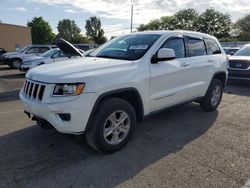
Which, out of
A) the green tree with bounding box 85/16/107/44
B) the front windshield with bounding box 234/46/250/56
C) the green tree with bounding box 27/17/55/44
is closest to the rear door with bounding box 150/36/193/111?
the front windshield with bounding box 234/46/250/56

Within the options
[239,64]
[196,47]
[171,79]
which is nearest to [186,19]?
[239,64]

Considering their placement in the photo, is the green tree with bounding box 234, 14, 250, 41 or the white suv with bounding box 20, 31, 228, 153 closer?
the white suv with bounding box 20, 31, 228, 153

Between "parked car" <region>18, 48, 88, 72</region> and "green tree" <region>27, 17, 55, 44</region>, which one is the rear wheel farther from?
"green tree" <region>27, 17, 55, 44</region>

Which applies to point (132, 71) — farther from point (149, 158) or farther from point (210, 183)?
point (210, 183)

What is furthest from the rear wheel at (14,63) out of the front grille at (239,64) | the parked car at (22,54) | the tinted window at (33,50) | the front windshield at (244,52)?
the front windshield at (244,52)

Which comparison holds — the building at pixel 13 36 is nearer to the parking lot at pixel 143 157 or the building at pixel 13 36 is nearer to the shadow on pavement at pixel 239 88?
the shadow on pavement at pixel 239 88

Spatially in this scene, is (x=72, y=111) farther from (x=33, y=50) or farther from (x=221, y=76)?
(x=33, y=50)

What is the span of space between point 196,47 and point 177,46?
0.70m

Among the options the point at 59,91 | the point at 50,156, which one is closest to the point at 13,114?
the point at 50,156

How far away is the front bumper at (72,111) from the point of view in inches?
122

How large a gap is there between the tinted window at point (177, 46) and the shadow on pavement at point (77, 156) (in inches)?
54.9

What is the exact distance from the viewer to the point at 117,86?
3438 mm

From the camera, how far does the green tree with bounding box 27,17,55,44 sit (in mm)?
70375

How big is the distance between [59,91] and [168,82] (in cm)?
194
